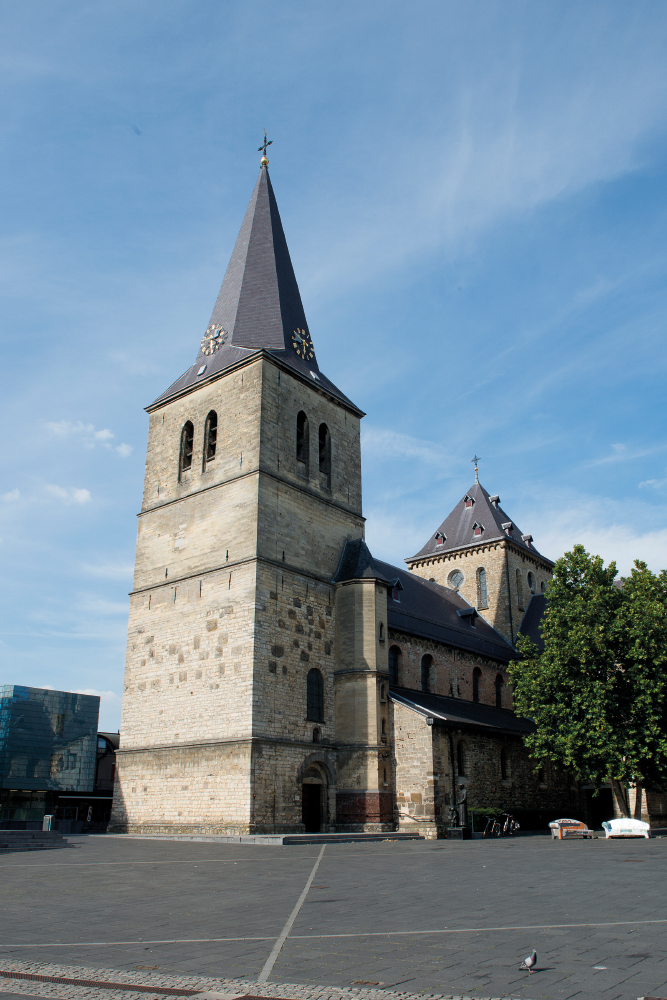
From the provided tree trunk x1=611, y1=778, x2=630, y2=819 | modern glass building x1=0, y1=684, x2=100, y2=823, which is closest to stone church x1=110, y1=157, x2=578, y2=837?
tree trunk x1=611, y1=778, x2=630, y2=819

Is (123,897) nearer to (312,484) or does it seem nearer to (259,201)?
(312,484)

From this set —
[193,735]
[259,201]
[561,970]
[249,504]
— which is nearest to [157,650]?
[193,735]

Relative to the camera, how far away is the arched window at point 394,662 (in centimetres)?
3147

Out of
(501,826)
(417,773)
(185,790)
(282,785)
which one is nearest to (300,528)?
(282,785)

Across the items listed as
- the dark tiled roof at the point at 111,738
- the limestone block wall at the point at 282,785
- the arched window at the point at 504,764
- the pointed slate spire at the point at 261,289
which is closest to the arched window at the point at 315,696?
the limestone block wall at the point at 282,785

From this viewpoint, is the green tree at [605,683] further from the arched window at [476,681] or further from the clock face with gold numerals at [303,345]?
the clock face with gold numerals at [303,345]

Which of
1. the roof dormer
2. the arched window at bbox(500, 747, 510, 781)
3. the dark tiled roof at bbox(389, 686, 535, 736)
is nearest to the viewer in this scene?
the dark tiled roof at bbox(389, 686, 535, 736)

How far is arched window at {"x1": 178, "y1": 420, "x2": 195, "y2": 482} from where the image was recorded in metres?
29.8

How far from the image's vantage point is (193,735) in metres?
25.1

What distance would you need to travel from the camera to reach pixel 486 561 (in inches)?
1799

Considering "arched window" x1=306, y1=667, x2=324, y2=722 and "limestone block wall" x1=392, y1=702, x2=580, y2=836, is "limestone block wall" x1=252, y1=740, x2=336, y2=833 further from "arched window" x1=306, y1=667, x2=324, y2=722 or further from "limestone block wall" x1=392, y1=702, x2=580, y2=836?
"limestone block wall" x1=392, y1=702, x2=580, y2=836

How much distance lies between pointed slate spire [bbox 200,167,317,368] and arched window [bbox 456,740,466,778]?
1639cm

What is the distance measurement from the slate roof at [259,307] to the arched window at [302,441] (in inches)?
62.3

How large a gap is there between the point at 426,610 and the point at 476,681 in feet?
14.1
